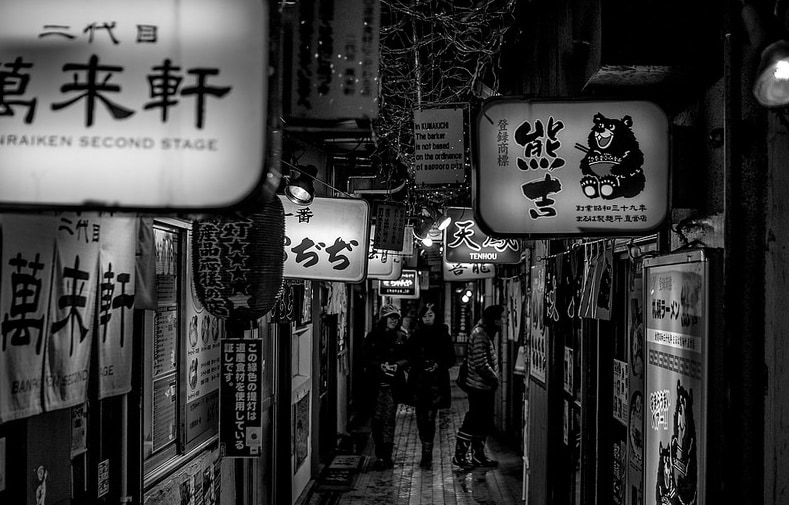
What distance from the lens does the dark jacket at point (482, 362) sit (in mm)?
16922

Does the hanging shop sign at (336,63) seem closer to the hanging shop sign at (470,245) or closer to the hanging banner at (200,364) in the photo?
the hanging banner at (200,364)

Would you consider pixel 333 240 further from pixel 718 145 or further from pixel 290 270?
pixel 718 145

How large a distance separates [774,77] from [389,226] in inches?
420

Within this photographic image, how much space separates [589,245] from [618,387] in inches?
73.2

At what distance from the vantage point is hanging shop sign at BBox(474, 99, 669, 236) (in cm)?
602

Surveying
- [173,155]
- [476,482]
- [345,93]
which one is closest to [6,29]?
[173,155]

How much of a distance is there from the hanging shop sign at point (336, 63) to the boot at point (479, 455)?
1381 centimetres

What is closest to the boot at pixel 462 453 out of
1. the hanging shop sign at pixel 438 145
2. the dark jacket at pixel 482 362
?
the dark jacket at pixel 482 362

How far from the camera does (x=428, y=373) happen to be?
17.9m

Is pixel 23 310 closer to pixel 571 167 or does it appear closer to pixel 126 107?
pixel 126 107

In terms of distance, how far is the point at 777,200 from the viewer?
4789 mm

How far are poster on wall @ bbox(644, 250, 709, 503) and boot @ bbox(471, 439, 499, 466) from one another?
447 inches

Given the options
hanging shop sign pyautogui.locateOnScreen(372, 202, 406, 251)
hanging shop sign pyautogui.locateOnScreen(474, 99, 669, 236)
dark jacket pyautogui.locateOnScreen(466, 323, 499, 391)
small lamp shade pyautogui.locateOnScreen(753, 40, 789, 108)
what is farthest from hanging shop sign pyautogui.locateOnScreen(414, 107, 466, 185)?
dark jacket pyautogui.locateOnScreen(466, 323, 499, 391)

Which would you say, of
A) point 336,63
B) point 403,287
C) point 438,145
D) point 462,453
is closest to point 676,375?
point 336,63
